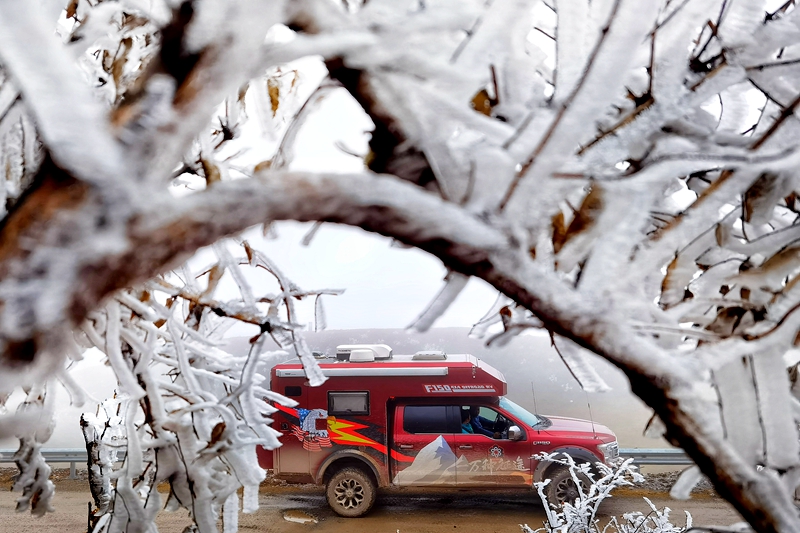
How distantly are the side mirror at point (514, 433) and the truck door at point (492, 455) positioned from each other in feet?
0.37

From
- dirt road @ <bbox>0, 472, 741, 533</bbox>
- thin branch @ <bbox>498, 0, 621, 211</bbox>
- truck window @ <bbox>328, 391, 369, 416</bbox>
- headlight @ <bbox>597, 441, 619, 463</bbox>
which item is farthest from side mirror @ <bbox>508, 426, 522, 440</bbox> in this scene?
thin branch @ <bbox>498, 0, 621, 211</bbox>

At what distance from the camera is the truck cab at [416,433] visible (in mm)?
6578

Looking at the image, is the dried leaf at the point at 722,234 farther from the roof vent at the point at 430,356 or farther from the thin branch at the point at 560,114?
the roof vent at the point at 430,356

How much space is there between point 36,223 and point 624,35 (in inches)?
28.9

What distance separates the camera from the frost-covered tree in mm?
519

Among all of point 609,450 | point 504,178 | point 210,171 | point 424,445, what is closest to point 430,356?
point 424,445

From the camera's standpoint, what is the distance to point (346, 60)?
693 millimetres

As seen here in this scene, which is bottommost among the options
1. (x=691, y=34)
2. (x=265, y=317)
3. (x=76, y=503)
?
(x=76, y=503)

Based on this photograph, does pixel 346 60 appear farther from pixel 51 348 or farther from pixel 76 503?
pixel 76 503

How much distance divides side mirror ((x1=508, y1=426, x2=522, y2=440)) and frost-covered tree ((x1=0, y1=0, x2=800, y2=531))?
18.1 feet

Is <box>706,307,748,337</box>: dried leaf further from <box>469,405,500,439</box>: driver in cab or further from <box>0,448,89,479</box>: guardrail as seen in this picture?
<box>0,448,89,479</box>: guardrail

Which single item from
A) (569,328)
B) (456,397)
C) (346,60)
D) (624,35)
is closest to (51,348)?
(346,60)

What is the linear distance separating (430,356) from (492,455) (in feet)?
5.08

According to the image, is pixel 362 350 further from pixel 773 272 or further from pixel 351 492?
pixel 773 272
